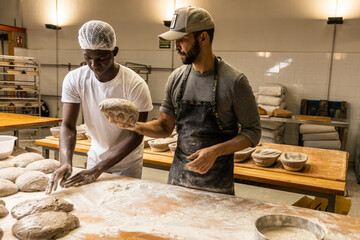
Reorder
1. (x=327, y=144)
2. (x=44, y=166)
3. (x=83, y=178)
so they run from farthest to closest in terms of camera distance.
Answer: (x=327, y=144) < (x=44, y=166) < (x=83, y=178)

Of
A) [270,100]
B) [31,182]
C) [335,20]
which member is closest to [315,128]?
[270,100]

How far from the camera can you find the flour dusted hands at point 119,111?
1471mm

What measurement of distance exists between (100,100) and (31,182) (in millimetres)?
606

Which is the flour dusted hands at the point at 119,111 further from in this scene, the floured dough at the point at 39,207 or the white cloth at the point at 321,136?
the white cloth at the point at 321,136

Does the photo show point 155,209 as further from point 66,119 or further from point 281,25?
point 281,25

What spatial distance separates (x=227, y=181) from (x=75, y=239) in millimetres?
920

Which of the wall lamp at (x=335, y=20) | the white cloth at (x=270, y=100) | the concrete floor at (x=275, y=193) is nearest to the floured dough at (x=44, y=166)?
the concrete floor at (x=275, y=193)

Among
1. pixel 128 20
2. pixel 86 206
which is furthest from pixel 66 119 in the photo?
pixel 128 20

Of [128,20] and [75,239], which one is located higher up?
[128,20]

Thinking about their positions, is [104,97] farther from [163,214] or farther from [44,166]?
[163,214]

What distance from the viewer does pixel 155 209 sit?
1.43 meters

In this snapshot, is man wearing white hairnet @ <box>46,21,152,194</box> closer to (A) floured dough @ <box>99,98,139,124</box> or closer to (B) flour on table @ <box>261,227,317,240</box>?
(A) floured dough @ <box>99,98,139,124</box>

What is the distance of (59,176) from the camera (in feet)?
5.43

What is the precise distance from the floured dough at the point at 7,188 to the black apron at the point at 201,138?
2.85 ft
